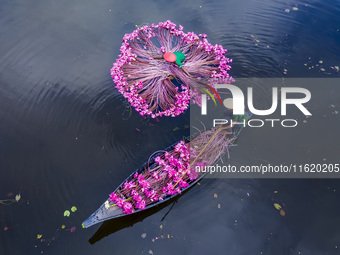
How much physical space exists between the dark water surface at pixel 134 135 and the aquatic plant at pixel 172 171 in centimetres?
34

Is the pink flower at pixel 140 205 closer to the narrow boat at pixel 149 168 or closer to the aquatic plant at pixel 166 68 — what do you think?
the narrow boat at pixel 149 168

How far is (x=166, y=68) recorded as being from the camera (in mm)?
5594

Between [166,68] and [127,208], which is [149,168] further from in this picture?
[166,68]

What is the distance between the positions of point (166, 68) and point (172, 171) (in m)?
2.39

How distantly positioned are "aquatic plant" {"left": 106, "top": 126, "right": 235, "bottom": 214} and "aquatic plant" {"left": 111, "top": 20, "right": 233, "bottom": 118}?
916mm

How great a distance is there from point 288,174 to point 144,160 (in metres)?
2.46

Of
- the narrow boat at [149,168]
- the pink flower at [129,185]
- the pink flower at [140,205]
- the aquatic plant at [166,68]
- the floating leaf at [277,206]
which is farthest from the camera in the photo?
the aquatic plant at [166,68]

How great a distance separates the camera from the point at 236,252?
12.8 feet

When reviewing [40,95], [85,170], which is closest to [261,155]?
[85,170]

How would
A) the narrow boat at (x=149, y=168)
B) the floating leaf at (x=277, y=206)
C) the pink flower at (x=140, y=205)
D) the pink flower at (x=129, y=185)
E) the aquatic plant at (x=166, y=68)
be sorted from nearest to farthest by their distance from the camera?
the narrow boat at (x=149, y=168)
the pink flower at (x=140, y=205)
the pink flower at (x=129, y=185)
the floating leaf at (x=277, y=206)
the aquatic plant at (x=166, y=68)

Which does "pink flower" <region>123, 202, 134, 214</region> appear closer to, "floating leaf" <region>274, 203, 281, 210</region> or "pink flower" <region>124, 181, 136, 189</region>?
"pink flower" <region>124, 181, 136, 189</region>

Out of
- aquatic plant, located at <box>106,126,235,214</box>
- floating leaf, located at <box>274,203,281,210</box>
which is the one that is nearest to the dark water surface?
floating leaf, located at <box>274,203,281,210</box>

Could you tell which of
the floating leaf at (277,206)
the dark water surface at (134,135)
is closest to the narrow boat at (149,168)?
the dark water surface at (134,135)

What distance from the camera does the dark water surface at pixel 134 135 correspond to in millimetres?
3967
